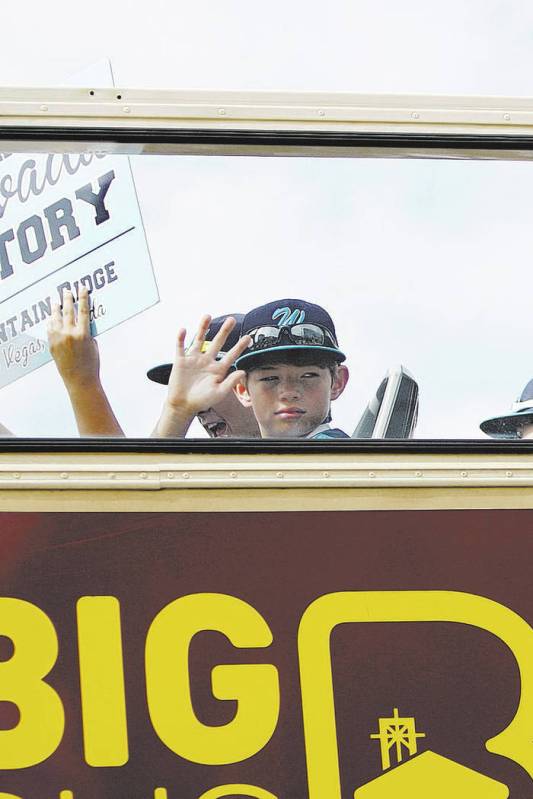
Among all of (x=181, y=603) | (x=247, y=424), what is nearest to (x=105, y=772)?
(x=181, y=603)

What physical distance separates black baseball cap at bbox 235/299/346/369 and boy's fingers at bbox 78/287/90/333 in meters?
0.37

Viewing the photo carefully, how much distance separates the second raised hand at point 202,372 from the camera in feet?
9.25

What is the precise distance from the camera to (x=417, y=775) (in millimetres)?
2695

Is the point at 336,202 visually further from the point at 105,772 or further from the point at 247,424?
the point at 105,772

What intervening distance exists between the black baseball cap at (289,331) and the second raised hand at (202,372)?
0.03 metres

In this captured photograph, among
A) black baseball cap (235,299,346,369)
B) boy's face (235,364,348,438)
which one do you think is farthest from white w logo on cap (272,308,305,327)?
boy's face (235,364,348,438)

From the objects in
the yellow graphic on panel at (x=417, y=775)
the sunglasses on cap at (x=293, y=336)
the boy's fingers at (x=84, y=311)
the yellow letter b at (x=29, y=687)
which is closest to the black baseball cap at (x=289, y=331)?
the sunglasses on cap at (x=293, y=336)

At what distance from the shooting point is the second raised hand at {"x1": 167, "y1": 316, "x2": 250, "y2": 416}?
9.25 ft

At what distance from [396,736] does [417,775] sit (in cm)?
10

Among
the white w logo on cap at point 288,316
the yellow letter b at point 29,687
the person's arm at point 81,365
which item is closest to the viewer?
the yellow letter b at point 29,687

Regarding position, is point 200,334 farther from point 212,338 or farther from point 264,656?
point 264,656

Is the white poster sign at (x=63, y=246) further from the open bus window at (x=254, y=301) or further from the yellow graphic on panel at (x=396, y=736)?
the yellow graphic on panel at (x=396, y=736)

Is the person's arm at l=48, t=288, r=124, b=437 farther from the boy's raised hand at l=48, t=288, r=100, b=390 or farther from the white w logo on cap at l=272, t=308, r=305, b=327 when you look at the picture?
the white w logo on cap at l=272, t=308, r=305, b=327

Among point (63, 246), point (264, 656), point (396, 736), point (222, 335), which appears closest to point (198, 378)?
point (222, 335)
